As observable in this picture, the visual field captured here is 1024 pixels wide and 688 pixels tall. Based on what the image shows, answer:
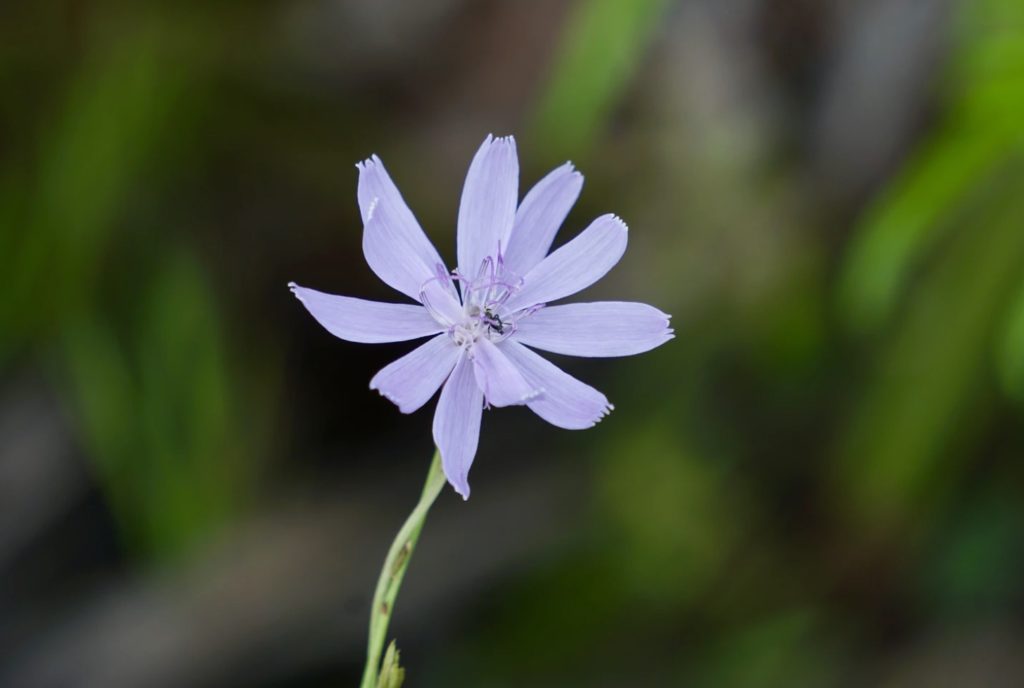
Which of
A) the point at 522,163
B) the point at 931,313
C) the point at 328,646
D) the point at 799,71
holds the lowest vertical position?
the point at 328,646

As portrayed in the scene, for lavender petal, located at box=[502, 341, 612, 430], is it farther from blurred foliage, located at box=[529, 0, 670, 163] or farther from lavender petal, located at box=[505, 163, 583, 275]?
blurred foliage, located at box=[529, 0, 670, 163]

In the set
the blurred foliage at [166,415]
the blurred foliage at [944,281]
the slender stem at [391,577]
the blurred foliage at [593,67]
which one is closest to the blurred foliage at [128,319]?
the blurred foliage at [166,415]

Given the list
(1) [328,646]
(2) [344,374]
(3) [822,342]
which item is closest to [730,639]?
(3) [822,342]

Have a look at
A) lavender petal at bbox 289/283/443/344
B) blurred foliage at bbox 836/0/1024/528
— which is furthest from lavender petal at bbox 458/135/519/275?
blurred foliage at bbox 836/0/1024/528

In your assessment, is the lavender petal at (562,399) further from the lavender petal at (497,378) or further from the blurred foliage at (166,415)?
the blurred foliage at (166,415)

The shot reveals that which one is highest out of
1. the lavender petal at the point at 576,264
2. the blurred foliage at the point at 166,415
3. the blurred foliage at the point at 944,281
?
the blurred foliage at the point at 166,415

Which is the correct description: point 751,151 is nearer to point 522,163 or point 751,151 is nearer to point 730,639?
point 522,163
